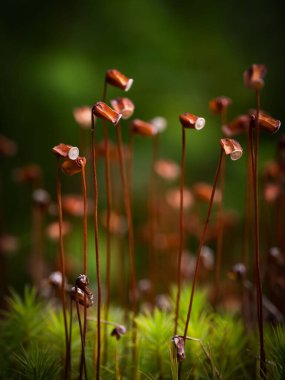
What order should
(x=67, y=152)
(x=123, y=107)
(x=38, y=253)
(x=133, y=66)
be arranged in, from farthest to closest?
(x=133, y=66) → (x=38, y=253) → (x=123, y=107) → (x=67, y=152)

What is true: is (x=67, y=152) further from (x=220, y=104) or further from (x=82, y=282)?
(x=220, y=104)

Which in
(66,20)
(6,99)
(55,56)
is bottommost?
(6,99)

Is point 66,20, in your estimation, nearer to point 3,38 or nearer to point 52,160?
point 3,38

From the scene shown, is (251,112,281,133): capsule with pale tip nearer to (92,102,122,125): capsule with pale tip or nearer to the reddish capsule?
the reddish capsule

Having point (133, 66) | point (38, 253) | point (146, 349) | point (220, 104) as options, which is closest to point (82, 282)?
point (146, 349)

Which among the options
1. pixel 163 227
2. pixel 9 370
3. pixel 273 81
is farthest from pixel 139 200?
pixel 9 370

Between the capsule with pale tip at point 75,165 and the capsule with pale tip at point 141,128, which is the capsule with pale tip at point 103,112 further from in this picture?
the capsule with pale tip at point 141,128
